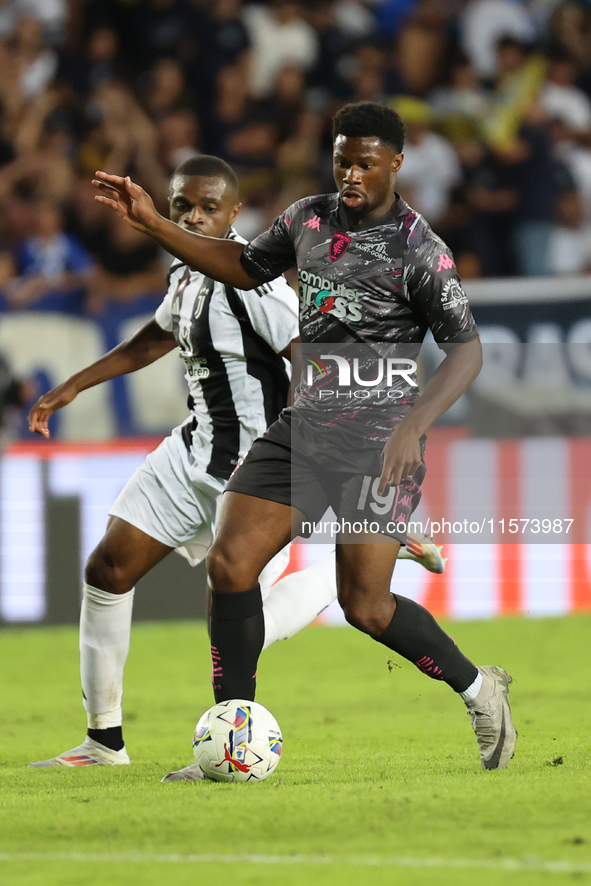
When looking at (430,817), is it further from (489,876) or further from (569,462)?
(569,462)

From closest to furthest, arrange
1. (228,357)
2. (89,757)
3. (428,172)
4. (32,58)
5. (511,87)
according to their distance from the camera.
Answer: (89,757) < (228,357) < (428,172) < (511,87) < (32,58)

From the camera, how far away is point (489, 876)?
2824mm

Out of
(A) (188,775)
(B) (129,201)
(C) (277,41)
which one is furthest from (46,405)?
(C) (277,41)

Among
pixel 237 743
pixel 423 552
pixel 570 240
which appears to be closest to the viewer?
pixel 237 743

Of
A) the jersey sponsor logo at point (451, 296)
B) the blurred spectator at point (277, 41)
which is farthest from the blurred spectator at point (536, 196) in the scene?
the jersey sponsor logo at point (451, 296)

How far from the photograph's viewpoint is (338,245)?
4.19 m

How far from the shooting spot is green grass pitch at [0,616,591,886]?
117 inches

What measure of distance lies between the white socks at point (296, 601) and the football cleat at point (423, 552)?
1.09ft

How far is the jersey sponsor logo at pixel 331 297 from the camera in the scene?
4.16 meters

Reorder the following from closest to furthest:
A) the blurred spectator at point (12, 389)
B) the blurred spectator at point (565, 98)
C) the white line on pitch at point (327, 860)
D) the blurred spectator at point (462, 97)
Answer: the white line on pitch at point (327, 860) → the blurred spectator at point (12, 389) → the blurred spectator at point (565, 98) → the blurred spectator at point (462, 97)

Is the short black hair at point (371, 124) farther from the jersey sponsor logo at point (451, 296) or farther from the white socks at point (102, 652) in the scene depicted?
the white socks at point (102, 652)

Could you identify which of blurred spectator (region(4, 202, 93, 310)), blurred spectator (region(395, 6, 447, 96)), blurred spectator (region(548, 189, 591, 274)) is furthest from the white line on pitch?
blurred spectator (region(395, 6, 447, 96))

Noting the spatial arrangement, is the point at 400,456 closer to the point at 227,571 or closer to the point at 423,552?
the point at 227,571

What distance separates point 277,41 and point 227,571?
354 inches
